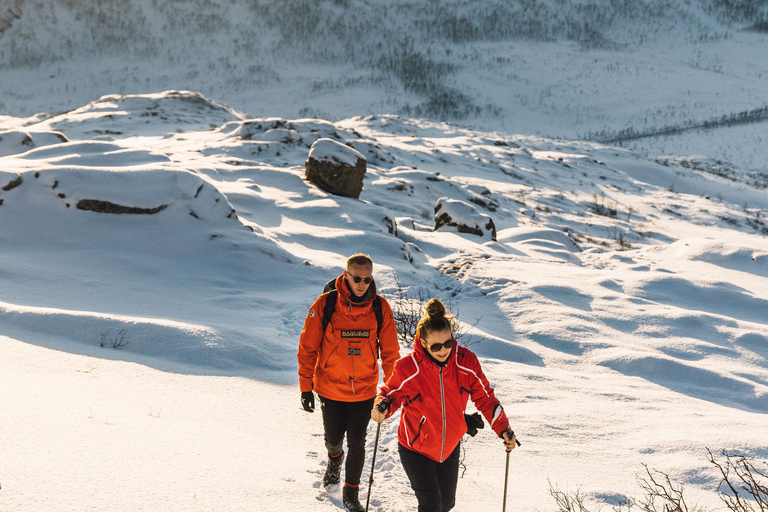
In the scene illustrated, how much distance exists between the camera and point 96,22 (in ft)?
278

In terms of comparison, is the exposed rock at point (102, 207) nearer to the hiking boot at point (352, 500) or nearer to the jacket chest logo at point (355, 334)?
the jacket chest logo at point (355, 334)

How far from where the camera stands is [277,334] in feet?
19.9

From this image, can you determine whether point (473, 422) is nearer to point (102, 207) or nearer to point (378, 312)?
point (378, 312)

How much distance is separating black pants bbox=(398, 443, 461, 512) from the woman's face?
58 cm

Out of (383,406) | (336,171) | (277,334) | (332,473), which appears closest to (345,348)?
(383,406)

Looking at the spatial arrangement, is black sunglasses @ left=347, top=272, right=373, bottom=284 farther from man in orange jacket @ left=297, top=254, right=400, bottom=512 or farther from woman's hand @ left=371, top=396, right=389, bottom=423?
woman's hand @ left=371, top=396, right=389, bottom=423

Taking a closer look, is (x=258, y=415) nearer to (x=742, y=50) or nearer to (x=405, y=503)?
(x=405, y=503)

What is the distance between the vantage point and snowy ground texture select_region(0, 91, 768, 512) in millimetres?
3230

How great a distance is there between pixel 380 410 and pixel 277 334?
11.8 feet

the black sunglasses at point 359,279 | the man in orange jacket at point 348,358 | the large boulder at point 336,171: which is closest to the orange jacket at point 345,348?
the man in orange jacket at point 348,358

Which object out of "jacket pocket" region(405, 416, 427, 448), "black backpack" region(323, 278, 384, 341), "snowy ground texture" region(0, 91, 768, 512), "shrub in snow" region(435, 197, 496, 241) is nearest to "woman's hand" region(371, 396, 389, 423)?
"jacket pocket" region(405, 416, 427, 448)

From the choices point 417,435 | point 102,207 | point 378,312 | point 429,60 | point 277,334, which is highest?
point 429,60

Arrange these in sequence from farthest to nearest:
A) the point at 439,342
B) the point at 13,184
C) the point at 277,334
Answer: the point at 13,184
the point at 277,334
the point at 439,342

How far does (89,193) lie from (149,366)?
4956mm
